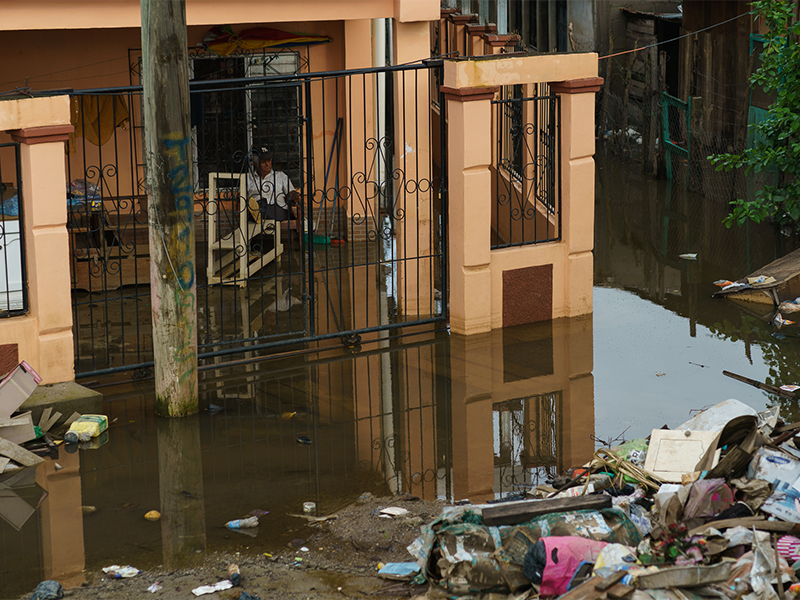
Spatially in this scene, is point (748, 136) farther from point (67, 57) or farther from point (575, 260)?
point (67, 57)

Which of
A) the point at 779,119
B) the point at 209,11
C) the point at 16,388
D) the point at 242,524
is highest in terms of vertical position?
the point at 209,11

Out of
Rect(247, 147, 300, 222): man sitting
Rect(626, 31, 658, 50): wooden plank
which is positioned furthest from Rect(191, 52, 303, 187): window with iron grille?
Rect(626, 31, 658, 50): wooden plank

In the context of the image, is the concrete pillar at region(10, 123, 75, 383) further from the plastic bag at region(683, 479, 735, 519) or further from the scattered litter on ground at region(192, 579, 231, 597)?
the plastic bag at region(683, 479, 735, 519)

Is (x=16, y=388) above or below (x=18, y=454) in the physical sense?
above

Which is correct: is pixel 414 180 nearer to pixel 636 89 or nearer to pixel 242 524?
pixel 242 524

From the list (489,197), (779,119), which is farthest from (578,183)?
(779,119)

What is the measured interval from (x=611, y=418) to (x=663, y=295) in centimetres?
367

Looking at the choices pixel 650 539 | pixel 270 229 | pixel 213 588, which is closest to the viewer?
pixel 650 539

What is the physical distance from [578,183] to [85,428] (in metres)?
5.42

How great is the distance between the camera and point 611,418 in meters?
8.33

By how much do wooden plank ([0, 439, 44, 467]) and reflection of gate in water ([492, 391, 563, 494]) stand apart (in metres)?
3.41

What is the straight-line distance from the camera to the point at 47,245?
835 cm

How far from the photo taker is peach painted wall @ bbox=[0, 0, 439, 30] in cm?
1029

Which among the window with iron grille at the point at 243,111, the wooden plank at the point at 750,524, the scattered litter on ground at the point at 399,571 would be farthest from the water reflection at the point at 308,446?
the window with iron grille at the point at 243,111
